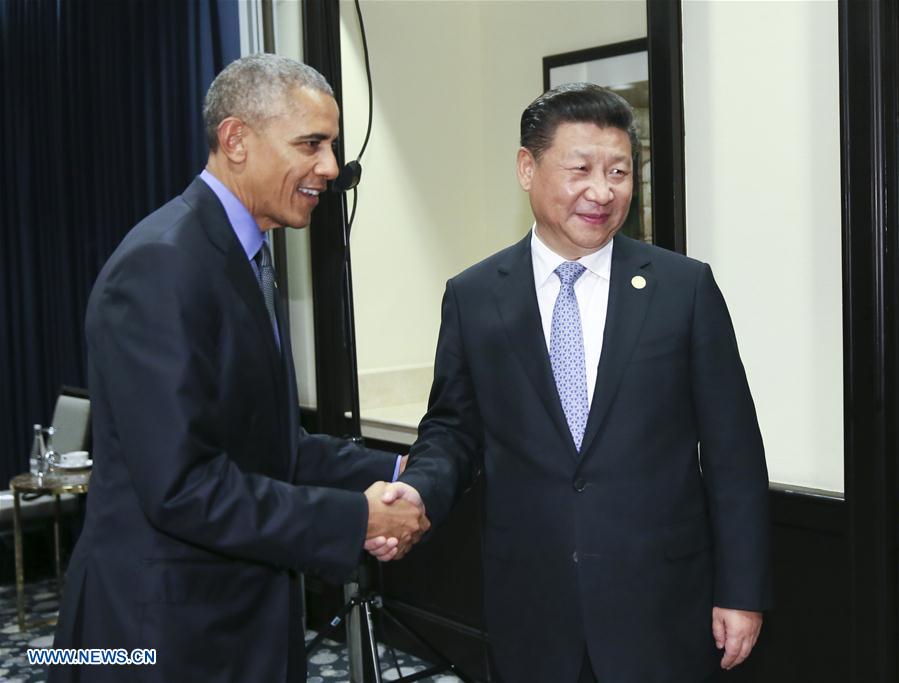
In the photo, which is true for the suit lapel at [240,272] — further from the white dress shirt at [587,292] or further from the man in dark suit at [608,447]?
the white dress shirt at [587,292]

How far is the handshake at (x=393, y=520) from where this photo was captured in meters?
1.96

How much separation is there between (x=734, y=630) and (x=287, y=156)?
121 cm

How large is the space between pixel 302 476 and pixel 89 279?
3300 mm

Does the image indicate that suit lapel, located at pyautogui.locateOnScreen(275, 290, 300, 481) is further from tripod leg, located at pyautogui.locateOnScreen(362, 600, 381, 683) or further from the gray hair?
tripod leg, located at pyautogui.locateOnScreen(362, 600, 381, 683)

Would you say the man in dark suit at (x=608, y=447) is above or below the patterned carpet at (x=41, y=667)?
above

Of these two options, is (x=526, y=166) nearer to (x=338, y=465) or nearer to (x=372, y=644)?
(x=338, y=465)

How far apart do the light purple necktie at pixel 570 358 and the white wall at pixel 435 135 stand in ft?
8.07

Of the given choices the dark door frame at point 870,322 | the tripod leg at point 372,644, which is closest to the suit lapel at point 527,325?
the dark door frame at point 870,322

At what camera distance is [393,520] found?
199 cm

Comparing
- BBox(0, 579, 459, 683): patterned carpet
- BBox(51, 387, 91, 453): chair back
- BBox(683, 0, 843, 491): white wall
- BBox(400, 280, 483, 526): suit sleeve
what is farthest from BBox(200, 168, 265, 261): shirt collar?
BBox(51, 387, 91, 453): chair back

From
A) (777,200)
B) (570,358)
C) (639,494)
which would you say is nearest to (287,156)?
(570,358)

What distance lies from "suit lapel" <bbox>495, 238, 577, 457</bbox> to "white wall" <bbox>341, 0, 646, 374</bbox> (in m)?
2.36

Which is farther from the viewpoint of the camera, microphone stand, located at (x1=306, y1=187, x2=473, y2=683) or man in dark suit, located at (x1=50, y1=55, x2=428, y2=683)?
microphone stand, located at (x1=306, y1=187, x2=473, y2=683)

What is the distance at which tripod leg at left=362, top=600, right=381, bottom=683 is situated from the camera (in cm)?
292
